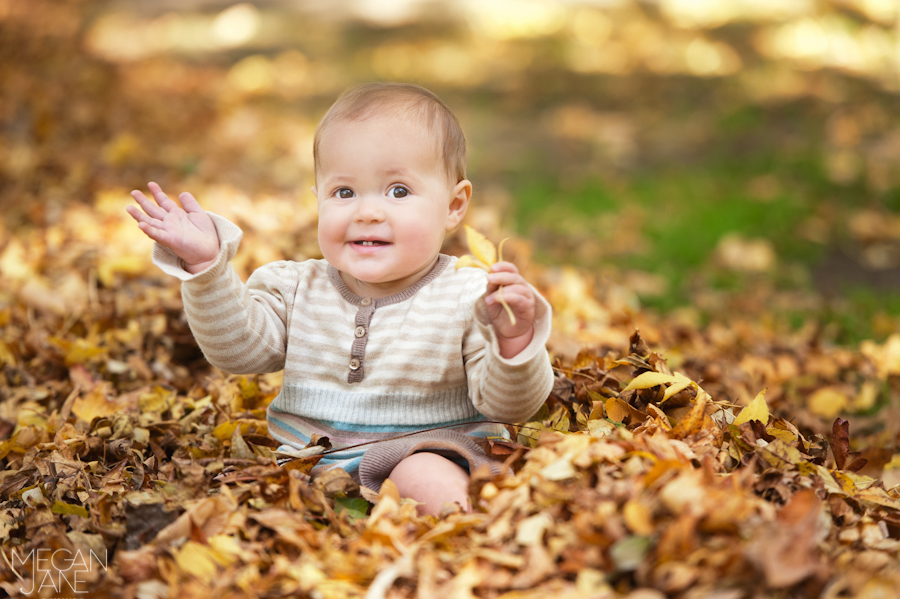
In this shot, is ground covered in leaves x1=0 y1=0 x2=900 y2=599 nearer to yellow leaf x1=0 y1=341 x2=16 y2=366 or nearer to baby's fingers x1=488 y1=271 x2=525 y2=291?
yellow leaf x1=0 y1=341 x2=16 y2=366

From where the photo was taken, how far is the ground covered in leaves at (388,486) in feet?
5.01

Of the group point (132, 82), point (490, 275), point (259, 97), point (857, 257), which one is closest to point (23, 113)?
point (132, 82)

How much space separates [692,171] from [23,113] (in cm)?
542

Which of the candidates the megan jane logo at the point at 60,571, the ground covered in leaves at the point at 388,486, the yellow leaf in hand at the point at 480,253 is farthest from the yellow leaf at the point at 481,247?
the megan jane logo at the point at 60,571

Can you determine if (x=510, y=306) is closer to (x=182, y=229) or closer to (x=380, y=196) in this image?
(x=380, y=196)

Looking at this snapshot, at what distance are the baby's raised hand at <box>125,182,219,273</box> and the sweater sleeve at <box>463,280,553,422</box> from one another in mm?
678

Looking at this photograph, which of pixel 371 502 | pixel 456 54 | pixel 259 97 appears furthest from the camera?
pixel 456 54

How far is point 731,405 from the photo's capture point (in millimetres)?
2229

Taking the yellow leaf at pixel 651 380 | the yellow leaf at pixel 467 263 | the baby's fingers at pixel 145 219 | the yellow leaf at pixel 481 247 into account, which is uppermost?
the baby's fingers at pixel 145 219

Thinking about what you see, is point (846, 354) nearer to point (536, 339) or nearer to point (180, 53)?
point (536, 339)

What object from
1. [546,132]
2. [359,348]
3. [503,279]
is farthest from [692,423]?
[546,132]

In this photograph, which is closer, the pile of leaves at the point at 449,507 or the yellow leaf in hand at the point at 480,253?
the pile of leaves at the point at 449,507

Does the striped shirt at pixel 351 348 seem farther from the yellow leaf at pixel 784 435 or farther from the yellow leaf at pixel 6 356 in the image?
the yellow leaf at pixel 6 356

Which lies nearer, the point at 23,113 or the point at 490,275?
the point at 490,275
